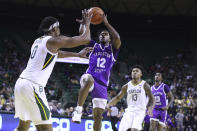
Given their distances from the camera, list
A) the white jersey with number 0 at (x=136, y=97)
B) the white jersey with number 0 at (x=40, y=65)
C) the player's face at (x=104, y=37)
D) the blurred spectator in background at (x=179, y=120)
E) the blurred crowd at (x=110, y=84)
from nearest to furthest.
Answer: the white jersey with number 0 at (x=40, y=65) < the player's face at (x=104, y=37) < the white jersey with number 0 at (x=136, y=97) < the blurred crowd at (x=110, y=84) < the blurred spectator in background at (x=179, y=120)

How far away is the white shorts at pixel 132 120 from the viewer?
27.4 ft

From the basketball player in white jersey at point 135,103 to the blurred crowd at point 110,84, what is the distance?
5.17 meters

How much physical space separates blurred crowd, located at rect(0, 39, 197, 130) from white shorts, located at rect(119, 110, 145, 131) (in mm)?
5405

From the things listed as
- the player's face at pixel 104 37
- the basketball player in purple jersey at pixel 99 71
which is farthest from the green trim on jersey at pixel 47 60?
the player's face at pixel 104 37

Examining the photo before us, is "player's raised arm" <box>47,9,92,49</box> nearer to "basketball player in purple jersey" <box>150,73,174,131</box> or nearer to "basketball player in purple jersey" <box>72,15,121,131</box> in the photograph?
"basketball player in purple jersey" <box>72,15,121,131</box>

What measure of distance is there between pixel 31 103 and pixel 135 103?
438 centimetres

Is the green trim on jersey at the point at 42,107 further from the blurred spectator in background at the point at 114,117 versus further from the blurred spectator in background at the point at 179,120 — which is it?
the blurred spectator in background at the point at 179,120

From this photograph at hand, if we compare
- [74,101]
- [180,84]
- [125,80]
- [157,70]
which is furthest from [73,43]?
[157,70]

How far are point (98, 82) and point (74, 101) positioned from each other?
337 inches

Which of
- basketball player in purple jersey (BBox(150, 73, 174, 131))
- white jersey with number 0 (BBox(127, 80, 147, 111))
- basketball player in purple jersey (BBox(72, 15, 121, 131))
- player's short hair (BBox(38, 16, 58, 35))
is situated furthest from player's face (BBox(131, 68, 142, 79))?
player's short hair (BBox(38, 16, 58, 35))

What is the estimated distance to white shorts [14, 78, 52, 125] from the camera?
4.85 metres

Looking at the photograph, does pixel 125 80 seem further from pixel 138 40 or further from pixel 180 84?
pixel 138 40

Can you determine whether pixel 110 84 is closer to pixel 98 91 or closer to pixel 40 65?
pixel 98 91

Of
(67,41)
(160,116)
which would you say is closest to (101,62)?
(67,41)
